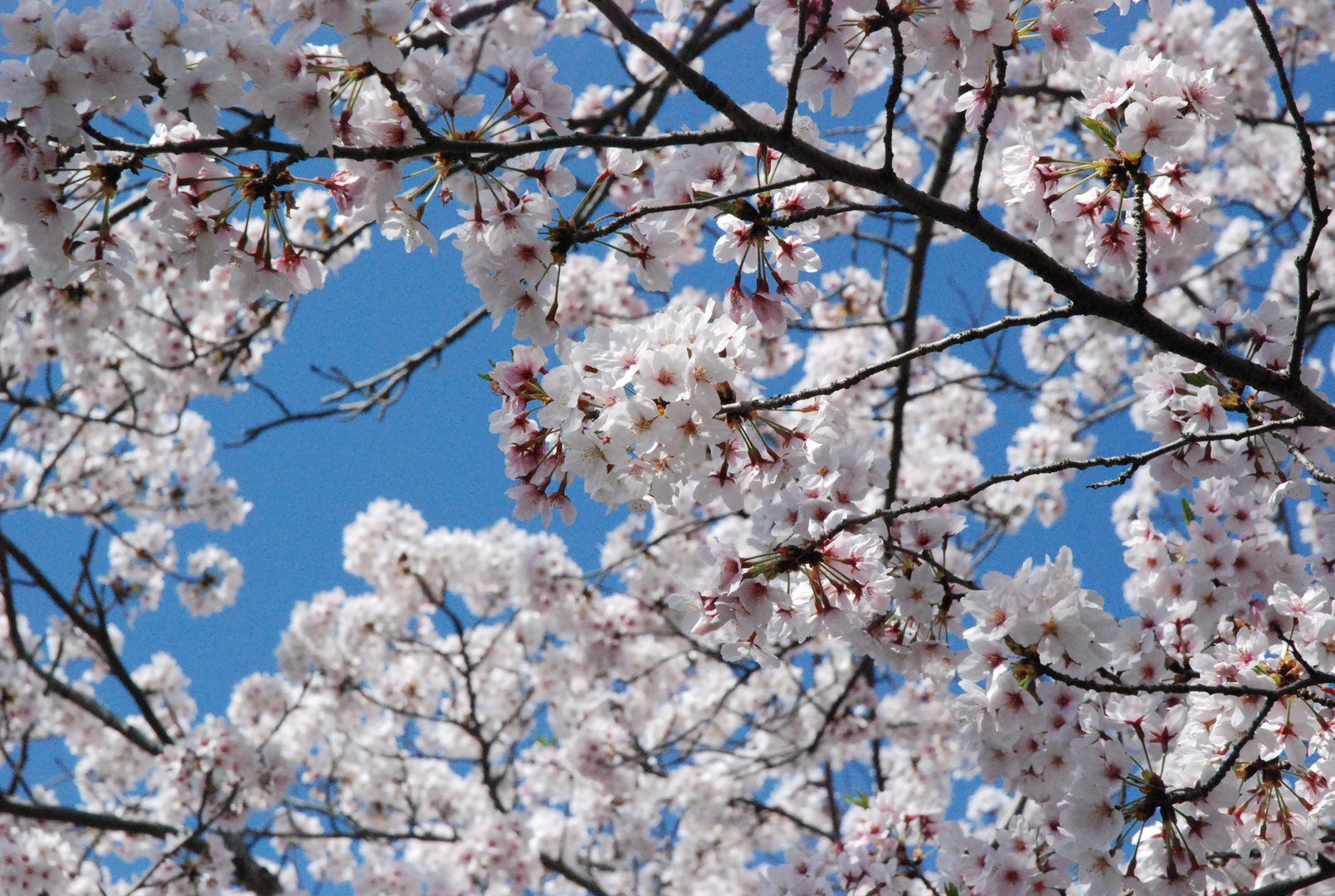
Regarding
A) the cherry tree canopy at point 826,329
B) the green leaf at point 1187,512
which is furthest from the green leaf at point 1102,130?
the green leaf at point 1187,512

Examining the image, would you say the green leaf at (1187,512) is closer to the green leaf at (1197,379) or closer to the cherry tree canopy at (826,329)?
the cherry tree canopy at (826,329)

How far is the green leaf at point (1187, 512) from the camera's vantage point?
117 inches

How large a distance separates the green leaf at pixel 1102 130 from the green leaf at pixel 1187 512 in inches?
54.3

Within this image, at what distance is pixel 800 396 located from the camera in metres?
1.95

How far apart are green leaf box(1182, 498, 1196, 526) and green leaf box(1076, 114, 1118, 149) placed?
54.3 inches

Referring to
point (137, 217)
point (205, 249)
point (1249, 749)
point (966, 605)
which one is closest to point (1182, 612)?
point (1249, 749)

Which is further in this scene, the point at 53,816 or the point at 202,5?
the point at 53,816

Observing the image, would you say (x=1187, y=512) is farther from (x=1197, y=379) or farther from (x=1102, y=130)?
(x=1102, y=130)

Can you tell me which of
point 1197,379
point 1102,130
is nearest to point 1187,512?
point 1197,379

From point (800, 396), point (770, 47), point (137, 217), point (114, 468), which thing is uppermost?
point (770, 47)

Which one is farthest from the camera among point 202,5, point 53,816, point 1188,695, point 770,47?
point 770,47

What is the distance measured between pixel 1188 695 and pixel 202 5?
128 inches

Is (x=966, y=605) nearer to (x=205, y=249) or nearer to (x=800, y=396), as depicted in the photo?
(x=800, y=396)

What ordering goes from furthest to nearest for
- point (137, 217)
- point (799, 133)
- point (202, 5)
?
point (137, 217) → point (799, 133) → point (202, 5)
